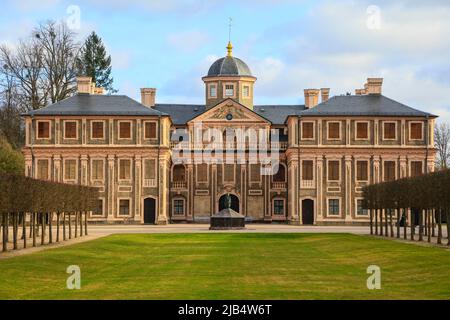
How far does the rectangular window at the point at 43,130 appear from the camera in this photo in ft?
254

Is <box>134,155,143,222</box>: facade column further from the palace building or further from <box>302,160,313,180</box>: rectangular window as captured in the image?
<box>302,160,313,180</box>: rectangular window

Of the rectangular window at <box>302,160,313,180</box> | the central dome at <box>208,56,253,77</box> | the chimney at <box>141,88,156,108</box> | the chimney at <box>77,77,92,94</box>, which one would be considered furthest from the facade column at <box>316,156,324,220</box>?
the chimney at <box>77,77,92,94</box>

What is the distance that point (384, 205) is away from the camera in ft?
183

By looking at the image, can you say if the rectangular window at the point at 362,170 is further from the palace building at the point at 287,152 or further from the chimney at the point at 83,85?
the chimney at the point at 83,85

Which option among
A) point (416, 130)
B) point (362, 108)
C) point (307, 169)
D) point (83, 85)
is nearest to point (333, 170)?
point (307, 169)

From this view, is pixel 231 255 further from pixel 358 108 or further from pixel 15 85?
pixel 15 85

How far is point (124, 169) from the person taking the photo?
255ft

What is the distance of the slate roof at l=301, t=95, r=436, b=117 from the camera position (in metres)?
78.0

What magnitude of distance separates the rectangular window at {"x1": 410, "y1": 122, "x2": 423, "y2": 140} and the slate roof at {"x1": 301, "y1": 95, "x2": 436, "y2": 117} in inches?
30.0

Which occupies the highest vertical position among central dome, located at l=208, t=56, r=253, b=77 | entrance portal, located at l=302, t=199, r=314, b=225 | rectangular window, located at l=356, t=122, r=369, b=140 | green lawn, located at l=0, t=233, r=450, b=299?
central dome, located at l=208, t=56, r=253, b=77

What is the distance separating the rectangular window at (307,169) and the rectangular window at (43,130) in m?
21.1

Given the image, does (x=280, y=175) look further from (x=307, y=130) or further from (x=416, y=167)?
(x=416, y=167)
